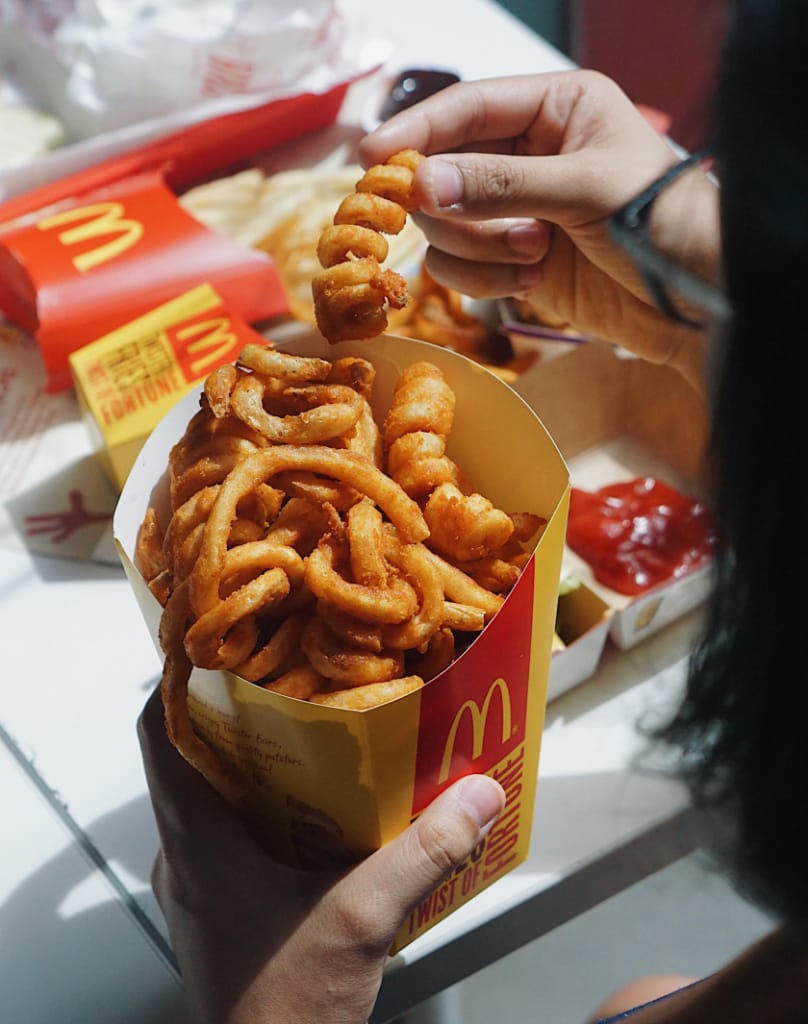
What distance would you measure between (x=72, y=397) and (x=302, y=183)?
0.53 meters

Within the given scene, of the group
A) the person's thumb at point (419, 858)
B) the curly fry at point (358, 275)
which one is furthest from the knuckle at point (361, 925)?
the curly fry at point (358, 275)

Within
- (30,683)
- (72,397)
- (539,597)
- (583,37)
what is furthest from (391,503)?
(583,37)

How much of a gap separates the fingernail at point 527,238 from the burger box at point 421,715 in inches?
→ 16.0

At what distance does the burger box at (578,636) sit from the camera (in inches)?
42.0

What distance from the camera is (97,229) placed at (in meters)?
1.50

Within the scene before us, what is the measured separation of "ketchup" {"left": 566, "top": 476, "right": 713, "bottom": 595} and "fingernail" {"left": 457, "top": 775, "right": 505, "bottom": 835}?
43cm

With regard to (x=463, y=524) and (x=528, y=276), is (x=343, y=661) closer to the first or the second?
(x=463, y=524)

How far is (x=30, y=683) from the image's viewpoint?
1.17m

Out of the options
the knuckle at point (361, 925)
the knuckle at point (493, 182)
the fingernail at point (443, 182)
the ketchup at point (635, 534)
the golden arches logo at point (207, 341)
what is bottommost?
the ketchup at point (635, 534)

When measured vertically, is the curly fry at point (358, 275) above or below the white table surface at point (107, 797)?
above

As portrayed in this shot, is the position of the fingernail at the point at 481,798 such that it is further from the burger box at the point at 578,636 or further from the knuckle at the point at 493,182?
the knuckle at the point at 493,182

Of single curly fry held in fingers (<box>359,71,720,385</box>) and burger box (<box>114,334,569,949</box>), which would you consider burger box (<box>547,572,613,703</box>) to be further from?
single curly fry held in fingers (<box>359,71,720,385</box>)

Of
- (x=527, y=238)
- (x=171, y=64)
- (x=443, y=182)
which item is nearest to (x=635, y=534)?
(x=527, y=238)

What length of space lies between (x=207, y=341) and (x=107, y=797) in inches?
23.4
